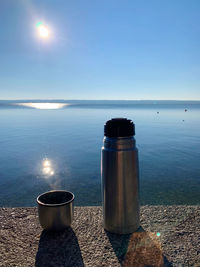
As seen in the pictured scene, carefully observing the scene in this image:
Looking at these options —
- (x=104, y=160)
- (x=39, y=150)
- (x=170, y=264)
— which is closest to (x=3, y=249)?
(x=104, y=160)

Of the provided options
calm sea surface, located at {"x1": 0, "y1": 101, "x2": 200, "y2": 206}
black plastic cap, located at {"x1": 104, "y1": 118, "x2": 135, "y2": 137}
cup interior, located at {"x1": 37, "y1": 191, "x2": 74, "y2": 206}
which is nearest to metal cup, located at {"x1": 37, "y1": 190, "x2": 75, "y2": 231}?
cup interior, located at {"x1": 37, "y1": 191, "x2": 74, "y2": 206}

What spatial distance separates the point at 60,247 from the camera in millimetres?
2113

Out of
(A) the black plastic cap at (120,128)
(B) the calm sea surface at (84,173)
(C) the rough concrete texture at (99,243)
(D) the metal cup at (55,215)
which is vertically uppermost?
(A) the black plastic cap at (120,128)

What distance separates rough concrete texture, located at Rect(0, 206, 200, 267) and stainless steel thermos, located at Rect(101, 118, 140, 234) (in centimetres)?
18

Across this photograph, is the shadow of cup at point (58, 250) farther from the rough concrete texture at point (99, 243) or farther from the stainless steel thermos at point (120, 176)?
the stainless steel thermos at point (120, 176)

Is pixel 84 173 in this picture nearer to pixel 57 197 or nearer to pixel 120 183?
pixel 57 197

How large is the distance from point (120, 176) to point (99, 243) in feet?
2.26

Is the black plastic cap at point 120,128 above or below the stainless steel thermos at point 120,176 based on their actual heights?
above

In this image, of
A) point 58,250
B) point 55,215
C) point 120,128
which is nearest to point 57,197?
point 55,215

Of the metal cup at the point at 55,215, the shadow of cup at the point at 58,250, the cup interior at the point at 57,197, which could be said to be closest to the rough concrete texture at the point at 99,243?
the shadow of cup at the point at 58,250

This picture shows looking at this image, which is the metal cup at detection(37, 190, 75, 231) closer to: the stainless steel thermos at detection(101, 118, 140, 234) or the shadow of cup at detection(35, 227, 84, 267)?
the shadow of cup at detection(35, 227, 84, 267)

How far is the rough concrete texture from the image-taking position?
1.93 meters

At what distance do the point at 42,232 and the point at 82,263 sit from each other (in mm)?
672

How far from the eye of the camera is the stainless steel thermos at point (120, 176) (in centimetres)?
214
